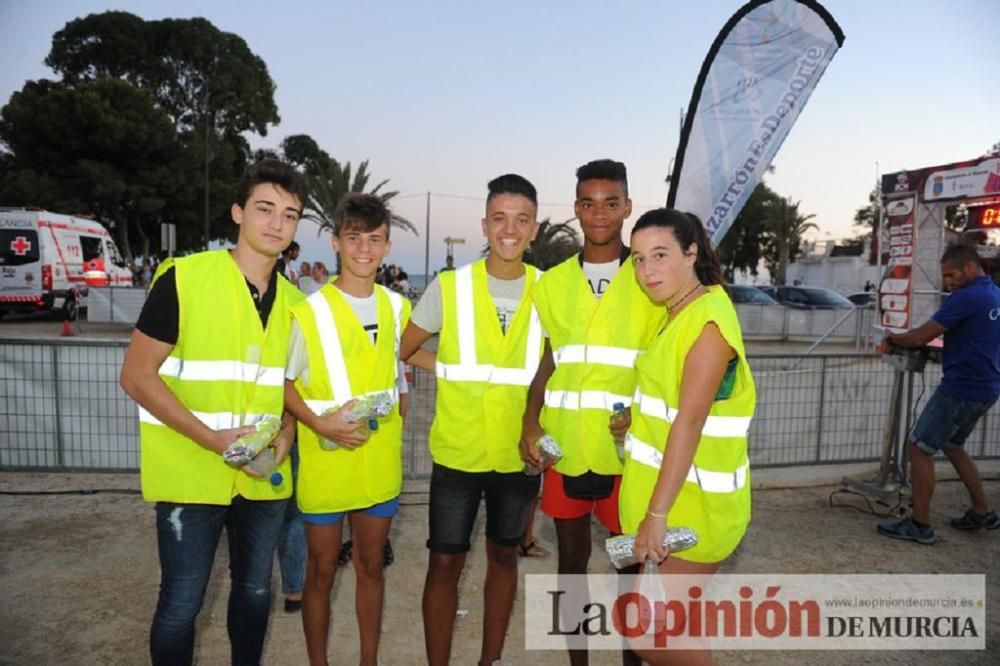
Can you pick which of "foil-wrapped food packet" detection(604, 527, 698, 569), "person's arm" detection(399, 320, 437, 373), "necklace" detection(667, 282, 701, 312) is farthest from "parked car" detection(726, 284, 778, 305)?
"foil-wrapped food packet" detection(604, 527, 698, 569)

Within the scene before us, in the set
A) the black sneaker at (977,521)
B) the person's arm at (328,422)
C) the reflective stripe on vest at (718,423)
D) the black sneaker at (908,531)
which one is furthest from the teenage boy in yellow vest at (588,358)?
the black sneaker at (977,521)

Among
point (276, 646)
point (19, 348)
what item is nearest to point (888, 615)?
point (276, 646)

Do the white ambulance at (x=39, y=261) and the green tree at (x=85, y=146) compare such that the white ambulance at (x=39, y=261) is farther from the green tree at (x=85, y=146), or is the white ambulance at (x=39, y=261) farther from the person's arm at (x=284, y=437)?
the person's arm at (x=284, y=437)

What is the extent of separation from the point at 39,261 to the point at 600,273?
740 inches

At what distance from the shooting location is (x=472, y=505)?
2.76m

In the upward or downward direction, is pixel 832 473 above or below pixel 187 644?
below

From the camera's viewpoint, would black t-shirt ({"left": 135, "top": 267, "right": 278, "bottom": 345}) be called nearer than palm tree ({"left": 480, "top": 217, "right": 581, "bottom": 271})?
Yes

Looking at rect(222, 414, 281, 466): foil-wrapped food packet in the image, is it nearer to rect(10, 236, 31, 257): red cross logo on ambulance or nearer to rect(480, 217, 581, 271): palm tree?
rect(10, 236, 31, 257): red cross logo on ambulance

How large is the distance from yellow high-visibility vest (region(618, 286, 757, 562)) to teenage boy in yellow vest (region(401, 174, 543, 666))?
2.36 feet

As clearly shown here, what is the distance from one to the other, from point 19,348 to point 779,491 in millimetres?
6527

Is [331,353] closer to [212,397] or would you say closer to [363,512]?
[212,397]

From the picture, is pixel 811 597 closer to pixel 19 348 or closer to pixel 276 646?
pixel 276 646

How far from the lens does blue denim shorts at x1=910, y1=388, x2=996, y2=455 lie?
15.2ft

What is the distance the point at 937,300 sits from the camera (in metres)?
14.4
